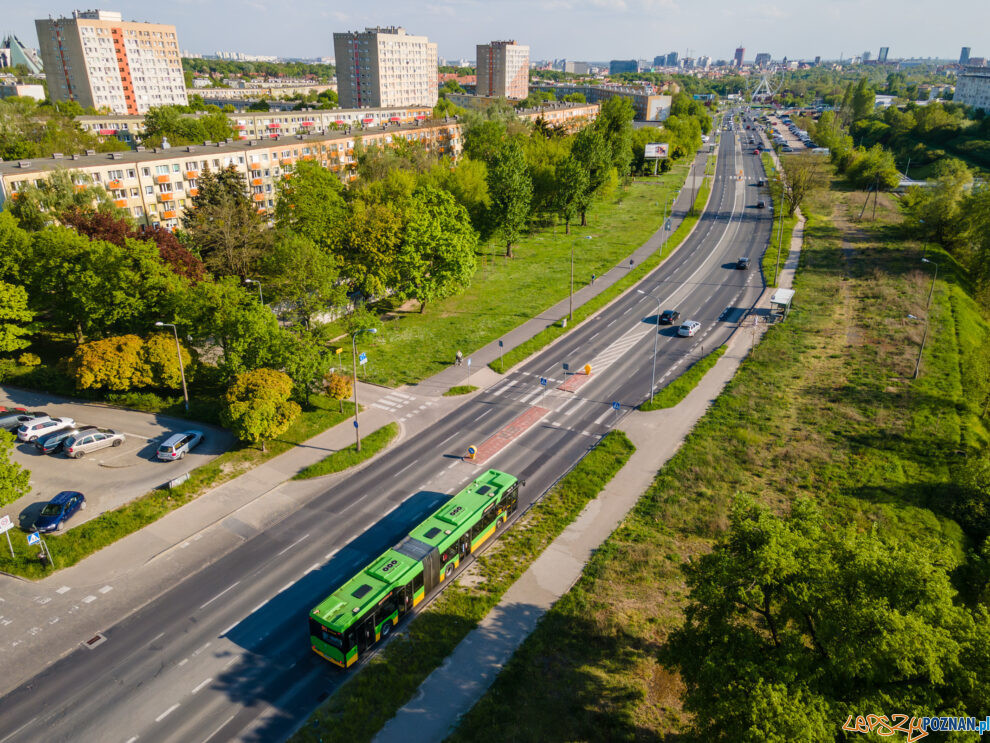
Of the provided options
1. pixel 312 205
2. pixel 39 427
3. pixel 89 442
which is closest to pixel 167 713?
pixel 89 442

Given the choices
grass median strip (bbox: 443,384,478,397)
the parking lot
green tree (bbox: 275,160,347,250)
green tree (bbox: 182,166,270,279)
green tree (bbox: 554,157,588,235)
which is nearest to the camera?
the parking lot

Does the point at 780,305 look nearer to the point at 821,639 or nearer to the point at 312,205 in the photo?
the point at 312,205

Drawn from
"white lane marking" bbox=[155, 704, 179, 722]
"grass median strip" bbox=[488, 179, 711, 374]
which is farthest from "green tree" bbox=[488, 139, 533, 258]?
"white lane marking" bbox=[155, 704, 179, 722]

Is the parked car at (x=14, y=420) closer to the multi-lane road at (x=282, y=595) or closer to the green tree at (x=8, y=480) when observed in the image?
the green tree at (x=8, y=480)

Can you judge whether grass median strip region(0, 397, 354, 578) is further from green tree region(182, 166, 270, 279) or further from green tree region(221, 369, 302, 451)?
green tree region(182, 166, 270, 279)

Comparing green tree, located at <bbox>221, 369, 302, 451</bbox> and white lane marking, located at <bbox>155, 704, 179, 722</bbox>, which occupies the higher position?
green tree, located at <bbox>221, 369, 302, 451</bbox>
